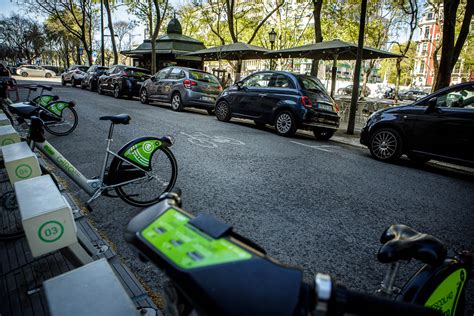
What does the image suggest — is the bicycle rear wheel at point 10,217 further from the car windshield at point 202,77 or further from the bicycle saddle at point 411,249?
the car windshield at point 202,77

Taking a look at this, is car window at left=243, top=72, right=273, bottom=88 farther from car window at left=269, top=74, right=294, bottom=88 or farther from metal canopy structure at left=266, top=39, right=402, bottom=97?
metal canopy structure at left=266, top=39, right=402, bottom=97

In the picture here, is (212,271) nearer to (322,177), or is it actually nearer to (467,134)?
(322,177)

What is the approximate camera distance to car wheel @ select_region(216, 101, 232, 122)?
11.8 meters

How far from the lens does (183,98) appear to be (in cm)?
1340

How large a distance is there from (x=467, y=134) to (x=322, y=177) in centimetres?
309

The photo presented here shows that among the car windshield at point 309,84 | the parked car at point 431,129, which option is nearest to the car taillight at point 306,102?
the car windshield at point 309,84

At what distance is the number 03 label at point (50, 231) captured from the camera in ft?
5.94

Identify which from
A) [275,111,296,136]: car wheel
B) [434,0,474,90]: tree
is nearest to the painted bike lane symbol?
[275,111,296,136]: car wheel

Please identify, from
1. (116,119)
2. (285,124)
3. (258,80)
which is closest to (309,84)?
(285,124)

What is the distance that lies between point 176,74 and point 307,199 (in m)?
11.2

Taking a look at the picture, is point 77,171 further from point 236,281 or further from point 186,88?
point 186,88

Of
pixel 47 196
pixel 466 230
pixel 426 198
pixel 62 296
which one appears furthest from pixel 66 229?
pixel 426 198

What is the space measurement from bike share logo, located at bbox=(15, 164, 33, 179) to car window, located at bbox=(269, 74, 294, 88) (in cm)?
792

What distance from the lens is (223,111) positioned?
11945 millimetres
